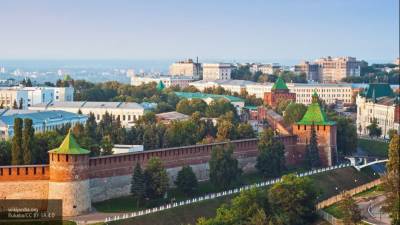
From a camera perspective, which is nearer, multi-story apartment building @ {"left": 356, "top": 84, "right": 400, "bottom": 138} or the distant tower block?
the distant tower block

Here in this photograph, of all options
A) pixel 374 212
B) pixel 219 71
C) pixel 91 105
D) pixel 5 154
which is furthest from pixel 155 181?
pixel 219 71

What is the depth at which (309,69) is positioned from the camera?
169875 millimetres

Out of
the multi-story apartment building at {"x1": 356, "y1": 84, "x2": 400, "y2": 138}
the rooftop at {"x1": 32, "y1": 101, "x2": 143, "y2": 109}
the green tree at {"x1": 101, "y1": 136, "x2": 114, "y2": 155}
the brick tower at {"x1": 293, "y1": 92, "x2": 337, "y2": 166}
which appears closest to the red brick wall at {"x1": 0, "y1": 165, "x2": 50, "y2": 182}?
the green tree at {"x1": 101, "y1": 136, "x2": 114, "y2": 155}

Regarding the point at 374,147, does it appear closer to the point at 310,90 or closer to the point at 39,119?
the point at 39,119

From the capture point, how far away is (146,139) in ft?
198

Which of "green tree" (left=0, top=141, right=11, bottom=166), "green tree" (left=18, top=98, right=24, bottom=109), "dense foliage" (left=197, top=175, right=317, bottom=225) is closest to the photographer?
"dense foliage" (left=197, top=175, right=317, bottom=225)

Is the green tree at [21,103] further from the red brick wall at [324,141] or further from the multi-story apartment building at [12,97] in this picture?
the red brick wall at [324,141]

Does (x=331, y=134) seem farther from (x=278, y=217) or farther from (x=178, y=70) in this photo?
(x=178, y=70)

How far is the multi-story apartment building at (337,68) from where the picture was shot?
545ft

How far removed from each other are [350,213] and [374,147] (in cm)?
3163

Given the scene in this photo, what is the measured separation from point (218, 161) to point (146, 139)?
8.23 m

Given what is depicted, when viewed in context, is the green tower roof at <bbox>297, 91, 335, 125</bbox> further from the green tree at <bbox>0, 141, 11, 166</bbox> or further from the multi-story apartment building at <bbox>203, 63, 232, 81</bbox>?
the multi-story apartment building at <bbox>203, 63, 232, 81</bbox>

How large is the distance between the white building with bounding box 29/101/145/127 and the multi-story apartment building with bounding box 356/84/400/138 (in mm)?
18454

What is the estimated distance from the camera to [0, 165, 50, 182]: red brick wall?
45781 millimetres
